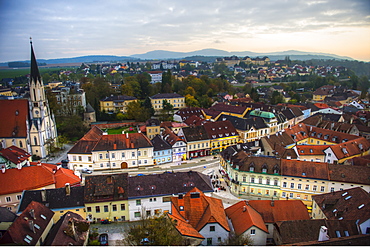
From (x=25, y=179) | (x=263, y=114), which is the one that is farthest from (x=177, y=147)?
(x=263, y=114)

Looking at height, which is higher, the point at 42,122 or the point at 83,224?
the point at 42,122

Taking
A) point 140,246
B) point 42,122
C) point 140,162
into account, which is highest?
point 42,122

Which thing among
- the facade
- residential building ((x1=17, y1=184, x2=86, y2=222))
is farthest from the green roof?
residential building ((x1=17, y1=184, x2=86, y2=222))

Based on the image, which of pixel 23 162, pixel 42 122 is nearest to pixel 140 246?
pixel 23 162

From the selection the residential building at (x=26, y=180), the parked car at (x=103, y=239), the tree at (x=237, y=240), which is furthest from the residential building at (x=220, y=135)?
the parked car at (x=103, y=239)

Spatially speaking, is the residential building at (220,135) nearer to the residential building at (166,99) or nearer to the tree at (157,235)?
the residential building at (166,99)

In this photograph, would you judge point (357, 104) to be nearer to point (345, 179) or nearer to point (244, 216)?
point (345, 179)

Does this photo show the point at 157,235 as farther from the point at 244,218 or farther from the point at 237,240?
the point at 244,218
